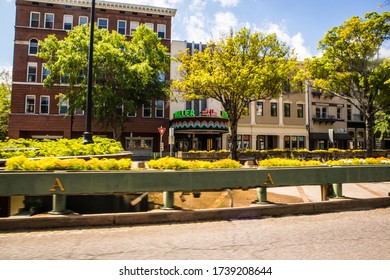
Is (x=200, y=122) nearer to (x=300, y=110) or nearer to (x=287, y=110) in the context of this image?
(x=287, y=110)

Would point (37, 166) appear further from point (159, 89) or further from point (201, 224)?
point (159, 89)

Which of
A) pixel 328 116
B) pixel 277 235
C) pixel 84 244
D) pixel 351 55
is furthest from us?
pixel 328 116

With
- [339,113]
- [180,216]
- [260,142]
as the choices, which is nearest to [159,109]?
[260,142]

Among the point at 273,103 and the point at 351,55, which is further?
the point at 273,103

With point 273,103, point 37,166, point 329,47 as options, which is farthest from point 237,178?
point 273,103

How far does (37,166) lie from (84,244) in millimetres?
2483

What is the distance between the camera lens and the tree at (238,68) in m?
20.1

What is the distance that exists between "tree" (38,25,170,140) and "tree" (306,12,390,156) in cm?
1615

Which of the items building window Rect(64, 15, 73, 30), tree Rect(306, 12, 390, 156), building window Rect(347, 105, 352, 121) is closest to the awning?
building window Rect(347, 105, 352, 121)

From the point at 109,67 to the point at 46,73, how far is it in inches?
495

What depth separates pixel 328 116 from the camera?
136ft

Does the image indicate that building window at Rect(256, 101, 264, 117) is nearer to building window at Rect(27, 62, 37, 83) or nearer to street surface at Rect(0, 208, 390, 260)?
building window at Rect(27, 62, 37, 83)

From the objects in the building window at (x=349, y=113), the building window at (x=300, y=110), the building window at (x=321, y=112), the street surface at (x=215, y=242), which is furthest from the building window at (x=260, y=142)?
the street surface at (x=215, y=242)

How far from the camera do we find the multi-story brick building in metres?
32.5
